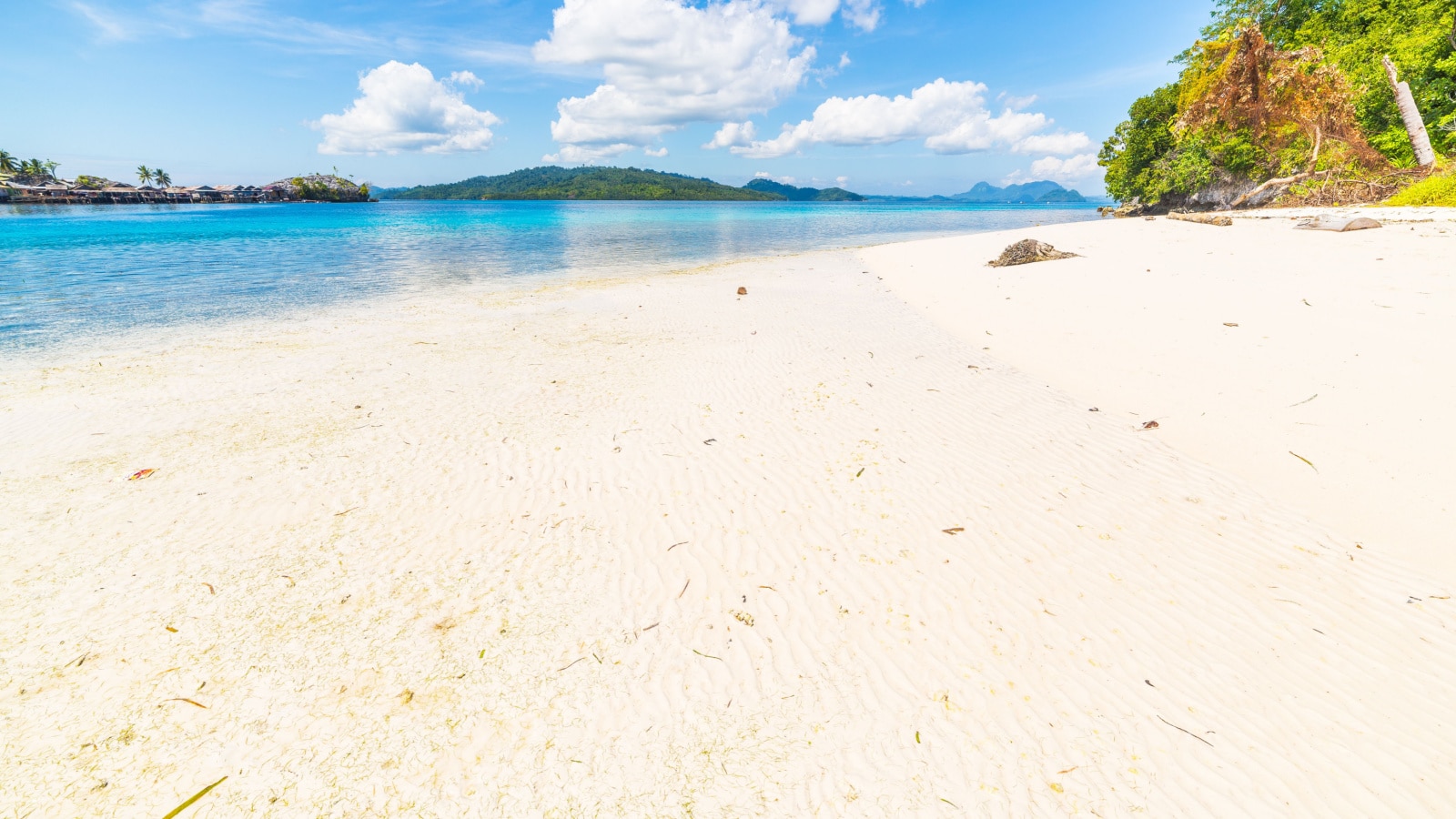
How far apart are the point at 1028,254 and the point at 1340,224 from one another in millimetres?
8868

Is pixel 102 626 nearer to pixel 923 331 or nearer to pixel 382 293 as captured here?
pixel 923 331

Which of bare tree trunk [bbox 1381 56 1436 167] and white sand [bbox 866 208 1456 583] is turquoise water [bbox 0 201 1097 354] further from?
bare tree trunk [bbox 1381 56 1436 167]

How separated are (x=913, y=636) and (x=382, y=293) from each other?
790 inches

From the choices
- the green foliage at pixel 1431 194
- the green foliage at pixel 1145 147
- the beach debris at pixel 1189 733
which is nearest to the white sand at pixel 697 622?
the beach debris at pixel 1189 733

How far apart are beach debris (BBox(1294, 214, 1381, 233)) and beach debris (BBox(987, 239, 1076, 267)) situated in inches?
292

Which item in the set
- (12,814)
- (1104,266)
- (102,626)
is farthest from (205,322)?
(1104,266)

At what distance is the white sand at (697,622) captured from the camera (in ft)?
9.71

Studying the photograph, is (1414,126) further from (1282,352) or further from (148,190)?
(148,190)

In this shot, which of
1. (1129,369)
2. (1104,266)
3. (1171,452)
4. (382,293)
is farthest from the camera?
(382,293)

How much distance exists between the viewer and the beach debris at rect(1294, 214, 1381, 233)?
627 inches

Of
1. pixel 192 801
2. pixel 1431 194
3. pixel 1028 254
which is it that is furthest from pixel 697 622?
pixel 1431 194

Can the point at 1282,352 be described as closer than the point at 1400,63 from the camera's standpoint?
Yes

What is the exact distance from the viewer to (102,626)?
158 inches

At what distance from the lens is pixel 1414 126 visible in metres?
23.6
